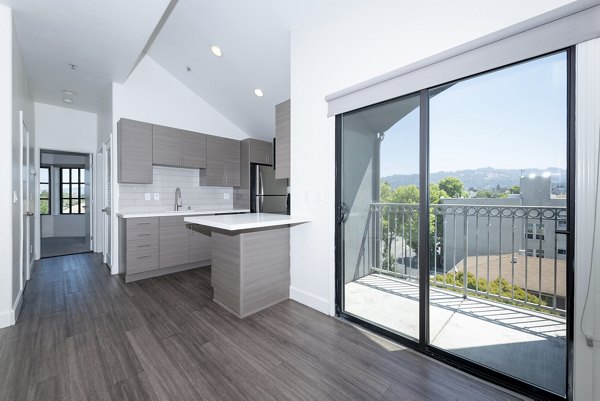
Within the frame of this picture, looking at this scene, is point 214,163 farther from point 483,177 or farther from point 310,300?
point 483,177

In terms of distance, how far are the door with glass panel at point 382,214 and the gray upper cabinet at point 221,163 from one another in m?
2.81

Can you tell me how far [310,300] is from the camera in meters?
2.60

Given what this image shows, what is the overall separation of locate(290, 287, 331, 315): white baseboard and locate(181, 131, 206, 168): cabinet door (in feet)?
8.90

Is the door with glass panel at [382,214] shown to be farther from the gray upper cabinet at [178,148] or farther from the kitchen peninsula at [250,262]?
the gray upper cabinet at [178,148]

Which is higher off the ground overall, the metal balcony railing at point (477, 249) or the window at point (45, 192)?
the window at point (45, 192)

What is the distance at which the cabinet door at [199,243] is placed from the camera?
154 inches

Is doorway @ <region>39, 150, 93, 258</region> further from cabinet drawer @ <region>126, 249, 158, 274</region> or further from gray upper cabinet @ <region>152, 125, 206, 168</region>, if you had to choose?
cabinet drawer @ <region>126, 249, 158, 274</region>

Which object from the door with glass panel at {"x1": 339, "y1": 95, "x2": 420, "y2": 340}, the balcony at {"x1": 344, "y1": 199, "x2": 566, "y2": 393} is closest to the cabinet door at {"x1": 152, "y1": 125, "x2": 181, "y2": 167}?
the door with glass panel at {"x1": 339, "y1": 95, "x2": 420, "y2": 340}

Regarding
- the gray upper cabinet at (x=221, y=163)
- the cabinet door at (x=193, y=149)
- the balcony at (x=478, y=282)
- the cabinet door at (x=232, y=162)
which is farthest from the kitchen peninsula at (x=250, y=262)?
the cabinet door at (x=232, y=162)

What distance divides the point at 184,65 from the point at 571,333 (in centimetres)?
500

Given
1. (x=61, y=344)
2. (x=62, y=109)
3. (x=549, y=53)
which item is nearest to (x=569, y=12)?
(x=549, y=53)

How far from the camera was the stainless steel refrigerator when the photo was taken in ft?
15.3

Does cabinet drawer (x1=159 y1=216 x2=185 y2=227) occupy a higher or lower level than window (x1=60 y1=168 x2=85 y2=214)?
lower

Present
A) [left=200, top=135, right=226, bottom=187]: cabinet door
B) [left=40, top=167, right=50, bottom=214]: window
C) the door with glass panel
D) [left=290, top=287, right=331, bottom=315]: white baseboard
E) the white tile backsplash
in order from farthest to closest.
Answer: [left=40, top=167, right=50, bottom=214]: window < [left=200, top=135, right=226, bottom=187]: cabinet door < the white tile backsplash < [left=290, top=287, right=331, bottom=315]: white baseboard < the door with glass panel
